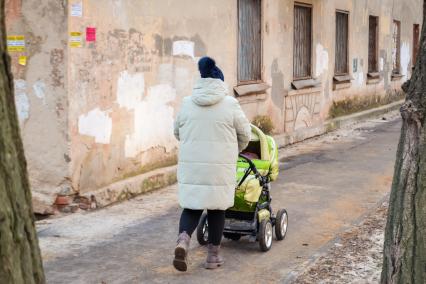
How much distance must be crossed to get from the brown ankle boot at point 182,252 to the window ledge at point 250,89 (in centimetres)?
604

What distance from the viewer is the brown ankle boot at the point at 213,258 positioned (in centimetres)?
564

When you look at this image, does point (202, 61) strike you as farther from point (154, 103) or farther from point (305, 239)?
point (154, 103)

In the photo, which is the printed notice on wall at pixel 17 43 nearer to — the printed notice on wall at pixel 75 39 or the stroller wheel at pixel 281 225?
the printed notice on wall at pixel 75 39

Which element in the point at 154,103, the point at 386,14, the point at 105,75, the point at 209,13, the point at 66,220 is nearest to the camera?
the point at 66,220

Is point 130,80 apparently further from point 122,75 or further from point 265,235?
point 265,235

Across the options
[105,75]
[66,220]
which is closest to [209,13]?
[105,75]

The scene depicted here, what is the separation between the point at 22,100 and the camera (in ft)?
24.6

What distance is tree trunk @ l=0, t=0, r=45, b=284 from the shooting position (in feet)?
7.33

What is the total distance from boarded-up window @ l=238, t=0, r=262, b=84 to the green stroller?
5.52 m

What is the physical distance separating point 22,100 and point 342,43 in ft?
36.2

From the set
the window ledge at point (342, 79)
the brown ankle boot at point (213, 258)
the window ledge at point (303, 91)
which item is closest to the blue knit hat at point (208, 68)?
the brown ankle boot at point (213, 258)

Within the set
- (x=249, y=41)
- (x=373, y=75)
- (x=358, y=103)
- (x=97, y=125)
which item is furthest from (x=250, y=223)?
(x=373, y=75)

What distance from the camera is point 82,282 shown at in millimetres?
5324

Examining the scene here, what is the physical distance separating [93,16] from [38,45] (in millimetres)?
685
